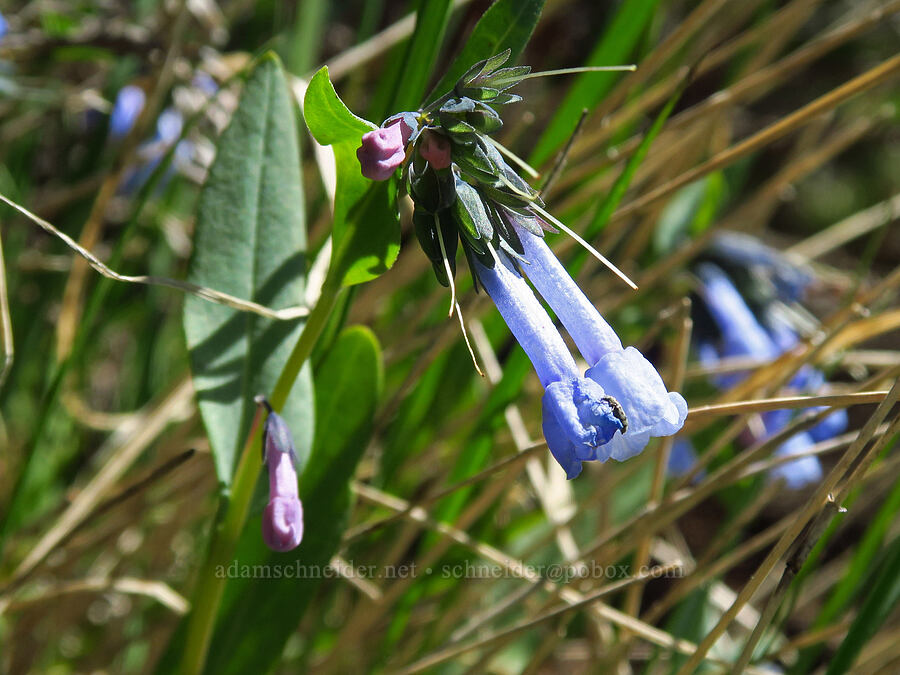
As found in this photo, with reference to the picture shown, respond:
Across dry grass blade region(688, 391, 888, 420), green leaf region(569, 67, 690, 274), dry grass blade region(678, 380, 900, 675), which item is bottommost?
dry grass blade region(678, 380, 900, 675)

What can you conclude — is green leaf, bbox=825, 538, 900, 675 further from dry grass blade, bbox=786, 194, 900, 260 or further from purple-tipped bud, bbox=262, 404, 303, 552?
dry grass blade, bbox=786, 194, 900, 260

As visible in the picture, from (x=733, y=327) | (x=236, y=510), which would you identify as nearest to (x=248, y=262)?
(x=236, y=510)

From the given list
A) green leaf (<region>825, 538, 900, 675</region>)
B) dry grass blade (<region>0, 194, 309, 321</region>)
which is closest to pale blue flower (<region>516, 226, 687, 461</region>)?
dry grass blade (<region>0, 194, 309, 321</region>)

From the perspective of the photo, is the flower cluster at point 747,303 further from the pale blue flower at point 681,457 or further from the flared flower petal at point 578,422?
the flared flower petal at point 578,422

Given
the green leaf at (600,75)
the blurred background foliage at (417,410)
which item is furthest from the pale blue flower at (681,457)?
the green leaf at (600,75)

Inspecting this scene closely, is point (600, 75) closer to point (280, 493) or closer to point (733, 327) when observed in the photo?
point (733, 327)

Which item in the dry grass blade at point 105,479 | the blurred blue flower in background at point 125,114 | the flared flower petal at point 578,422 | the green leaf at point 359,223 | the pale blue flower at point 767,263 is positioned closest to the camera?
the flared flower petal at point 578,422
